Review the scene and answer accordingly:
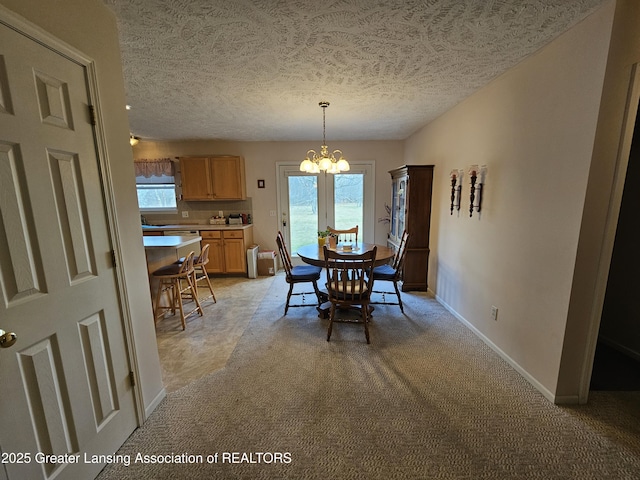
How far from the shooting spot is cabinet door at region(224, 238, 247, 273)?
14.9 ft

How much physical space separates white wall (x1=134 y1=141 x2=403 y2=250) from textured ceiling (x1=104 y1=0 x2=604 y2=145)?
1.63 m

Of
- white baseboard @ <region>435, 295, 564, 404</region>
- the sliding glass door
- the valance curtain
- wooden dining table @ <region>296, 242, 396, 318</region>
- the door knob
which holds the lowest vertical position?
white baseboard @ <region>435, 295, 564, 404</region>

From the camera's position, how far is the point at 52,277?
113cm

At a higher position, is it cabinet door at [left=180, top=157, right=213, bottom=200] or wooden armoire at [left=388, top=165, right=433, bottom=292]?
cabinet door at [left=180, top=157, right=213, bottom=200]

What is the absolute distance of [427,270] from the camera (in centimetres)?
374

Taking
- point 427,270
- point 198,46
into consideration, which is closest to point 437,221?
point 427,270

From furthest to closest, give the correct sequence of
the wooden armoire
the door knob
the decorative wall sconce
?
the wooden armoire < the decorative wall sconce < the door knob

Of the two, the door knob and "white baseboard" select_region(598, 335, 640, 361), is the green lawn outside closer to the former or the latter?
"white baseboard" select_region(598, 335, 640, 361)

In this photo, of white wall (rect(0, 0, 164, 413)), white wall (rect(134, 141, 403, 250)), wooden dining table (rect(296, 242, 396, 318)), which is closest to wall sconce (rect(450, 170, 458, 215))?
wooden dining table (rect(296, 242, 396, 318))

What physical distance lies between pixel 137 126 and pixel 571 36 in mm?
4692

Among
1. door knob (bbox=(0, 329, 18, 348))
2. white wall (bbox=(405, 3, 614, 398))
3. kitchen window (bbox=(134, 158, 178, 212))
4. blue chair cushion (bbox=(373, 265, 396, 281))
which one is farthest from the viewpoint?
kitchen window (bbox=(134, 158, 178, 212))

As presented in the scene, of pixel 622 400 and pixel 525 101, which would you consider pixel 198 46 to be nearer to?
pixel 525 101

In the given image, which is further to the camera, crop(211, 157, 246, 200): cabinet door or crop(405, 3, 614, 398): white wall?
crop(211, 157, 246, 200): cabinet door

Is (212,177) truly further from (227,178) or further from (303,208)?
(303,208)
